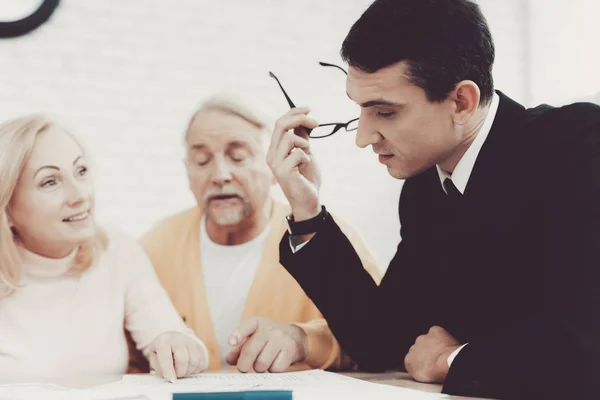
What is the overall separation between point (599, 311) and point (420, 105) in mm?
443

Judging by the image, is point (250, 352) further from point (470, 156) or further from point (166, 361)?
point (470, 156)

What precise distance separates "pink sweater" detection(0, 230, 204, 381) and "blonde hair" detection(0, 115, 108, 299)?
0.8 inches

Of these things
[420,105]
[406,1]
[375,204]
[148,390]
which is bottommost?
[148,390]

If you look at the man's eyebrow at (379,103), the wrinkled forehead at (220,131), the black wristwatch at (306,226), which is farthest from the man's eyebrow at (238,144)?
the man's eyebrow at (379,103)

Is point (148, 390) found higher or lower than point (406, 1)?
lower

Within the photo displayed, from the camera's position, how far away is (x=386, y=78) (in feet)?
3.60

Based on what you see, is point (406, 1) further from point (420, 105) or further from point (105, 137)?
point (105, 137)

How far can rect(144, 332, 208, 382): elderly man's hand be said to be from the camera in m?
1.09

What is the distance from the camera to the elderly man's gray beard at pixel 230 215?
137 cm

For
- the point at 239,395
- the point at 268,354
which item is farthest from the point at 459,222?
the point at 239,395

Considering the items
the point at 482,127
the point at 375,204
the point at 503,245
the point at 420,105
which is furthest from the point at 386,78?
the point at 375,204

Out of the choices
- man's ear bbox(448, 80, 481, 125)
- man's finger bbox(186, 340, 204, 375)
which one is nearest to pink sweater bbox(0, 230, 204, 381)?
man's finger bbox(186, 340, 204, 375)

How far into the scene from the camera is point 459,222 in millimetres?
1123

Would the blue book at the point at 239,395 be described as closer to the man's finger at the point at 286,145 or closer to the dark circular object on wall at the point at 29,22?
the man's finger at the point at 286,145
